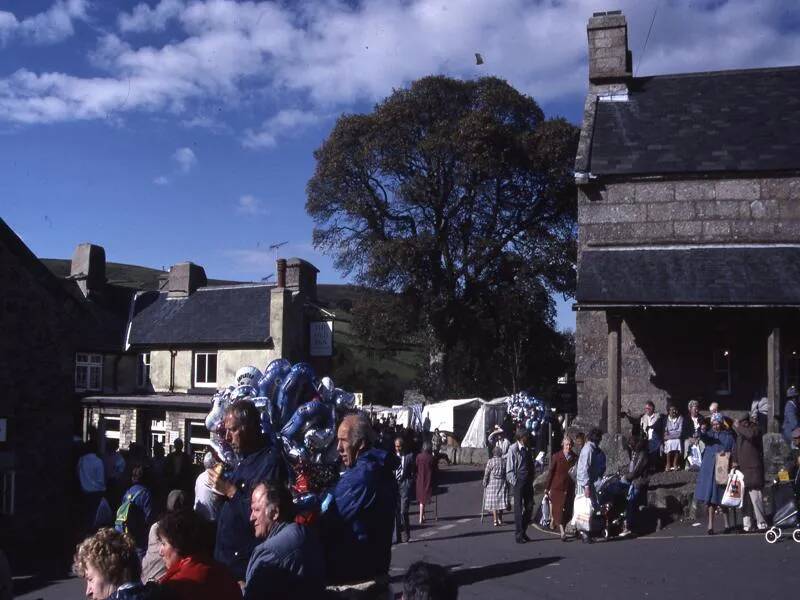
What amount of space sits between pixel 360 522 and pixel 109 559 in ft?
4.70

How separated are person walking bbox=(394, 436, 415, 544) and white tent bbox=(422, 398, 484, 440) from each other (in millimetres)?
17367

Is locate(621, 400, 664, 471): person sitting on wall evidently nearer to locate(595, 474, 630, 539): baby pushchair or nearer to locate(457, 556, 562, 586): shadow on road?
locate(595, 474, 630, 539): baby pushchair

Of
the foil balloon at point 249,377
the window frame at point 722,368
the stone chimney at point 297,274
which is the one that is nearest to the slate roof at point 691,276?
the window frame at point 722,368

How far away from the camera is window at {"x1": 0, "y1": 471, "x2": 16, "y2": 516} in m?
16.1

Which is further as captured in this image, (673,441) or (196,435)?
(196,435)

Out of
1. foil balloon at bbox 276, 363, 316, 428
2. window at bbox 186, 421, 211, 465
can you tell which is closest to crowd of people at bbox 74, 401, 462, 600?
foil balloon at bbox 276, 363, 316, 428

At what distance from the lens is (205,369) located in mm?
36812

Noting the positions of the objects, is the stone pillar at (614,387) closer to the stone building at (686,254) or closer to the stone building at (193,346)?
the stone building at (686,254)

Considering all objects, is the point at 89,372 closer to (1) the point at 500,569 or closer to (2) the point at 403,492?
(2) the point at 403,492

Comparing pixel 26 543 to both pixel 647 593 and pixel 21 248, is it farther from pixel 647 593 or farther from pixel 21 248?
pixel 647 593

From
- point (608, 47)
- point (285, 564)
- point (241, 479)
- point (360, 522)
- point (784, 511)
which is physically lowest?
point (784, 511)

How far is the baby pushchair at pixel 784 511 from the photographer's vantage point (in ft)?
40.0

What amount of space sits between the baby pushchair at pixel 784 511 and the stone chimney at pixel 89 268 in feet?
104

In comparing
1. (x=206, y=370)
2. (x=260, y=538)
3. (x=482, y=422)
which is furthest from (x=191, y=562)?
(x=206, y=370)
